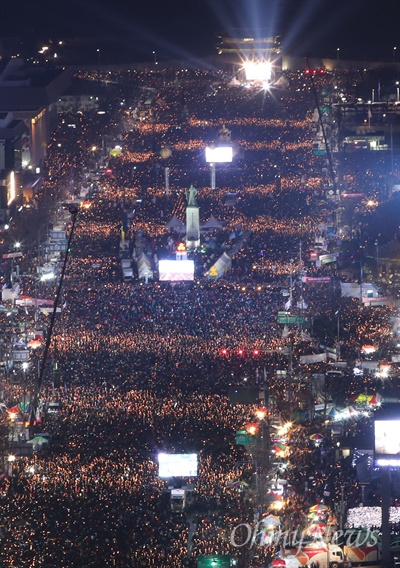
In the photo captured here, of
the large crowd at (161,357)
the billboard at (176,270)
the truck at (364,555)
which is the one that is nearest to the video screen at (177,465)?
the large crowd at (161,357)

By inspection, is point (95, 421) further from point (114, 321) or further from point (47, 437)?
point (114, 321)

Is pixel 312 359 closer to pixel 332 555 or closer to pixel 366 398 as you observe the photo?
pixel 366 398

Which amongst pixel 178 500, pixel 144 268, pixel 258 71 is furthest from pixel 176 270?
pixel 258 71

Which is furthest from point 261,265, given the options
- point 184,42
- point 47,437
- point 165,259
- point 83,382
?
point 184,42

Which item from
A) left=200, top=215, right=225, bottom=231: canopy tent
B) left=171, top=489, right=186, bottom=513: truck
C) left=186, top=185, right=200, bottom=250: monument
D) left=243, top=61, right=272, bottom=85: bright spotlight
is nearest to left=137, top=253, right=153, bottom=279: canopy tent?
left=186, top=185, right=200, bottom=250: monument

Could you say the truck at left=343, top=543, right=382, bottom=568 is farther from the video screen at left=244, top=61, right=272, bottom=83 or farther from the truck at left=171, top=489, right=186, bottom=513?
the video screen at left=244, top=61, right=272, bottom=83
